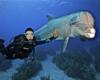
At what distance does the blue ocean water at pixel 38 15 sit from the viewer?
13.7ft

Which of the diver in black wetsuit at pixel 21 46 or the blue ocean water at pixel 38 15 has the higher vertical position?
the blue ocean water at pixel 38 15

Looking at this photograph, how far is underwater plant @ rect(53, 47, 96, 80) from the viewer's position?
13.8 feet

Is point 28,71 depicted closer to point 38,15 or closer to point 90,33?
point 38,15

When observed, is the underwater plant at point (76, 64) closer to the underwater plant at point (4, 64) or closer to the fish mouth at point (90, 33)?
the fish mouth at point (90, 33)

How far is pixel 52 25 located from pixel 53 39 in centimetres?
26

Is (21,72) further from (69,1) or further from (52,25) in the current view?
(69,1)

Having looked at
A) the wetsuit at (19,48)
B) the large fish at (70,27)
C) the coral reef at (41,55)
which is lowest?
the coral reef at (41,55)

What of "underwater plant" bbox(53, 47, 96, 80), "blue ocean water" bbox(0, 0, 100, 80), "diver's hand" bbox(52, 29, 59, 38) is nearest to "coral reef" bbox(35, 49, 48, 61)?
"blue ocean water" bbox(0, 0, 100, 80)

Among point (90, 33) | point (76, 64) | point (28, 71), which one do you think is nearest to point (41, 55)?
point (28, 71)

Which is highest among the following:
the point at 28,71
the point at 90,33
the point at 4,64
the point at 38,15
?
the point at 38,15

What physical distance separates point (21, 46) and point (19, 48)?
55mm

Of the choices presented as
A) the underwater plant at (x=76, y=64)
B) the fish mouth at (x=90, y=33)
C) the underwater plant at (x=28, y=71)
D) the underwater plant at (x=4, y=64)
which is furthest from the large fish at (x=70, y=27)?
the underwater plant at (x=4, y=64)

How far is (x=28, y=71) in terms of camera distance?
4.21 metres

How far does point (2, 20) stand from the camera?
4227mm
